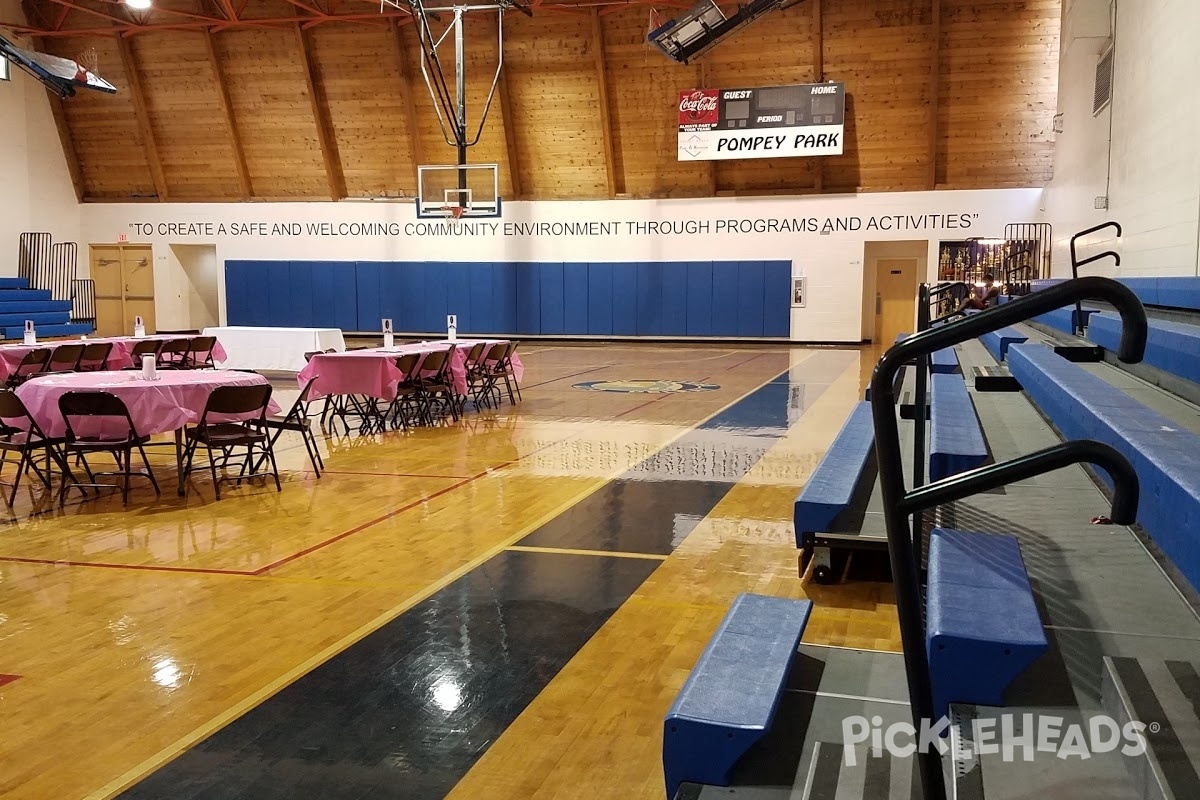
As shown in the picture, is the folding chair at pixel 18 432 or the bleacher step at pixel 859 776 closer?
the bleacher step at pixel 859 776

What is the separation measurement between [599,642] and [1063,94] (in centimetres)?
1333

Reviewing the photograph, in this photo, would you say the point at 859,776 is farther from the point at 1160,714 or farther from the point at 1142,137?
the point at 1142,137

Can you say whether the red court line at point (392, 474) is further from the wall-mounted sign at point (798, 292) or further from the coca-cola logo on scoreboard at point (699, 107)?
the wall-mounted sign at point (798, 292)

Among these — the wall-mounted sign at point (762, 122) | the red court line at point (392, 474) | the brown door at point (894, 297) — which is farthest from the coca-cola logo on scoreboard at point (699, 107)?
the red court line at point (392, 474)

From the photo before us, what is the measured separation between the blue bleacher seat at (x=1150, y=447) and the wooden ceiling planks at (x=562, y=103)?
1391cm

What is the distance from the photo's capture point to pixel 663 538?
5043 mm

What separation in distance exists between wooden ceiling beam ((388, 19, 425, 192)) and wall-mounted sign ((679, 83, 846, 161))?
17.1 ft

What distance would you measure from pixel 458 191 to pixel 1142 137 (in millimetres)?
11028

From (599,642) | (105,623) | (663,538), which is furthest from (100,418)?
(599,642)

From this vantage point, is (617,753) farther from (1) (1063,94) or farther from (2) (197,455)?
(1) (1063,94)

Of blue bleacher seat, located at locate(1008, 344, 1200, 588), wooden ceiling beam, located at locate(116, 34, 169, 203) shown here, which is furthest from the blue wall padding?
blue bleacher seat, located at locate(1008, 344, 1200, 588)

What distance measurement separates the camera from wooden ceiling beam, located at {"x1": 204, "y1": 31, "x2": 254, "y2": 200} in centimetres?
1907

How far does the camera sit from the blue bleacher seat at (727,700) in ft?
7.23

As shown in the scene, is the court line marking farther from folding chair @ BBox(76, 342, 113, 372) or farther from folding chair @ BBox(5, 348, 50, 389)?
folding chair @ BBox(76, 342, 113, 372)
